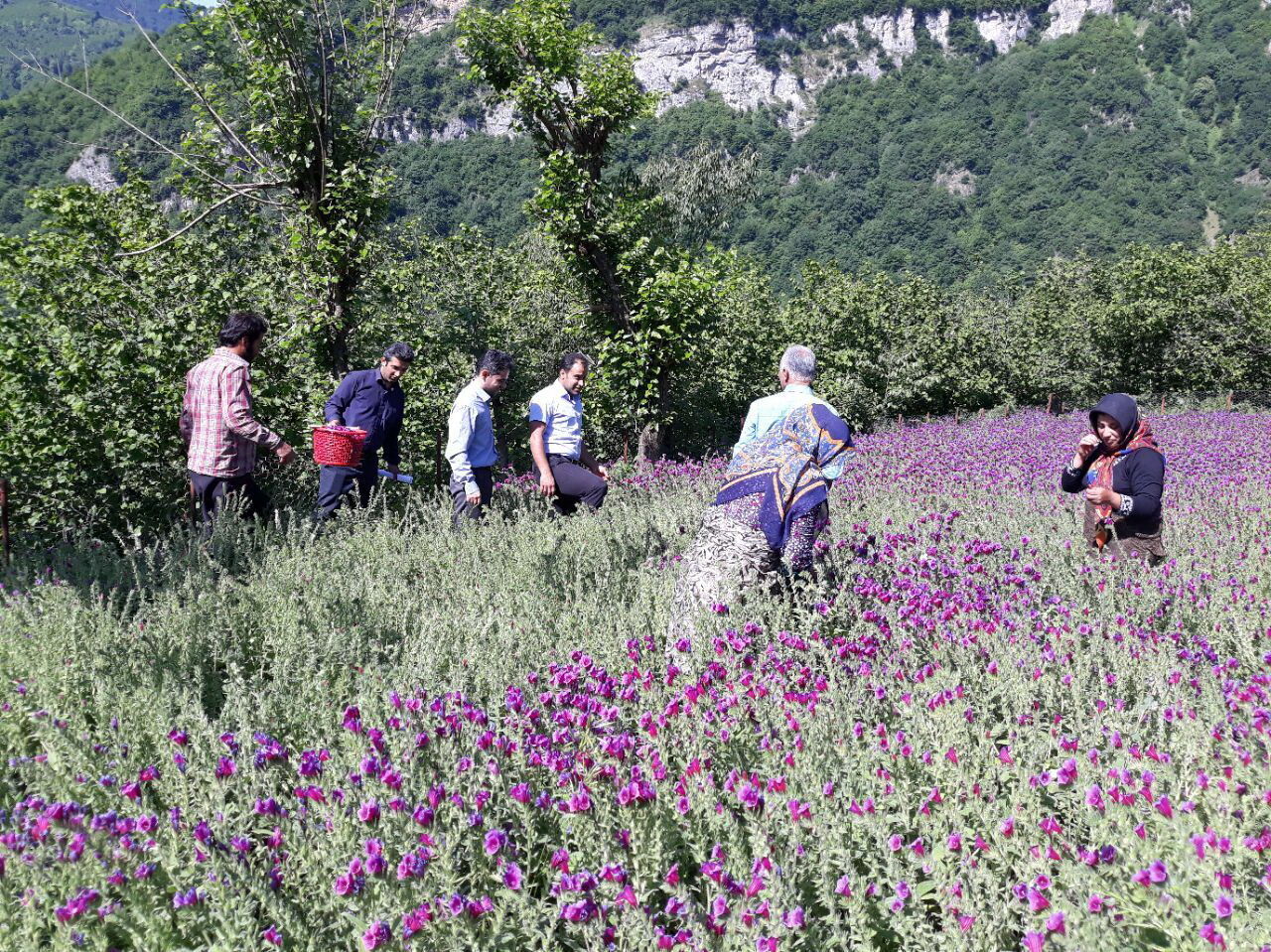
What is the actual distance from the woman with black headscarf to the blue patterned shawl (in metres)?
1.55

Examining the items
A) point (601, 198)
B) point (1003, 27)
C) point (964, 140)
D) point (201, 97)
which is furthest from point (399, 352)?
point (1003, 27)

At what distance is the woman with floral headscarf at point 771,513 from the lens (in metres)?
3.54

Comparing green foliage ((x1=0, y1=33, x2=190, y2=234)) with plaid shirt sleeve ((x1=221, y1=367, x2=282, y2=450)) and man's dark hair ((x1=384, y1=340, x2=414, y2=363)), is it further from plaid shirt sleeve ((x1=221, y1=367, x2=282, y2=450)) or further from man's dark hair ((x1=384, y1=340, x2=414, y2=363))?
plaid shirt sleeve ((x1=221, y1=367, x2=282, y2=450))

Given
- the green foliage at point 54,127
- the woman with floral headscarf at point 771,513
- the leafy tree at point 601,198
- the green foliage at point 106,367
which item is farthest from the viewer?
the green foliage at point 54,127

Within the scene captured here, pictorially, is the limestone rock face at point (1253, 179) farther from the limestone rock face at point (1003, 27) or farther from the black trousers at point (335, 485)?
the black trousers at point (335, 485)

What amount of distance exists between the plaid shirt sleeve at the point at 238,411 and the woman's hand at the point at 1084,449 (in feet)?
14.4

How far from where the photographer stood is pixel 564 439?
233 inches

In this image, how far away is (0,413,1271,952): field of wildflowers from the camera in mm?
1685

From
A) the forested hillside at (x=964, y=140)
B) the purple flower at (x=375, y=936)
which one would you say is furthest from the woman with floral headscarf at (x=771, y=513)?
the forested hillside at (x=964, y=140)

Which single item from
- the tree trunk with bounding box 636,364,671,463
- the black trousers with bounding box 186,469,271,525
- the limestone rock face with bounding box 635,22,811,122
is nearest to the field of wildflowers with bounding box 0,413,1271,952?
the black trousers with bounding box 186,469,271,525

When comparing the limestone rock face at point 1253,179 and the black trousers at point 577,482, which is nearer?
the black trousers at point 577,482

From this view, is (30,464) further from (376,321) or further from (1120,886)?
(1120,886)

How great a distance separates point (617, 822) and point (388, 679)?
1.20 m

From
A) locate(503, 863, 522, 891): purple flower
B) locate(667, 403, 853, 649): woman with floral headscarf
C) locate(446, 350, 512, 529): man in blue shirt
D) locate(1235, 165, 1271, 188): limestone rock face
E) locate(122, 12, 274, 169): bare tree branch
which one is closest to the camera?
locate(503, 863, 522, 891): purple flower
